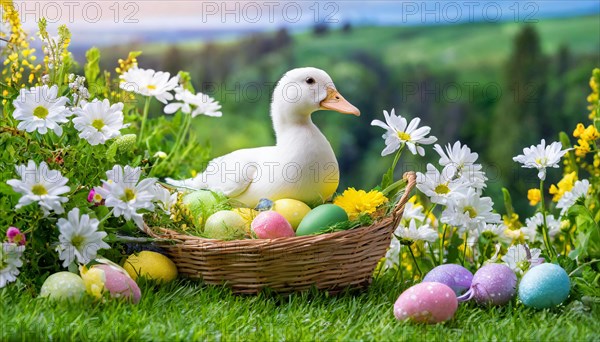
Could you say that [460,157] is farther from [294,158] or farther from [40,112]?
[40,112]

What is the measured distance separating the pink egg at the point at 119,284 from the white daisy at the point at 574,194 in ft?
3.61

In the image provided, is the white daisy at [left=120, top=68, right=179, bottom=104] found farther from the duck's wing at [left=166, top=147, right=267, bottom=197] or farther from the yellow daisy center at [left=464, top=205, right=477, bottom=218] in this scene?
the yellow daisy center at [left=464, top=205, right=477, bottom=218]

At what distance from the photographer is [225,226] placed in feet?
6.11

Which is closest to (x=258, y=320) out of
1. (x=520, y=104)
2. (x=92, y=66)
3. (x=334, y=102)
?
(x=334, y=102)

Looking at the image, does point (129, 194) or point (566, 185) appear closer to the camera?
point (129, 194)

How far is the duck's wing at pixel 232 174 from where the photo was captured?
6.72 feet

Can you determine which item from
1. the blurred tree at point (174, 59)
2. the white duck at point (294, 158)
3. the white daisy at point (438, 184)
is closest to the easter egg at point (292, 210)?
the white duck at point (294, 158)

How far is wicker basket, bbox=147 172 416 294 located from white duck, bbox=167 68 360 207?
0.70ft

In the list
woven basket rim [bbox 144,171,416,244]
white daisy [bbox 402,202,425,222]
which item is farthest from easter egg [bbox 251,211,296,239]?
white daisy [bbox 402,202,425,222]

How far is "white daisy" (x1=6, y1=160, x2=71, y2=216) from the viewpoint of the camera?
1.59 meters

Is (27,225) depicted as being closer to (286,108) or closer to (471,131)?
(286,108)

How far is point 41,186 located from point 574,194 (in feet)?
4.26

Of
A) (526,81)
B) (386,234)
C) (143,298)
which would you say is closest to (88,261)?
(143,298)

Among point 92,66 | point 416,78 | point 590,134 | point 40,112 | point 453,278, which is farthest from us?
point 416,78
